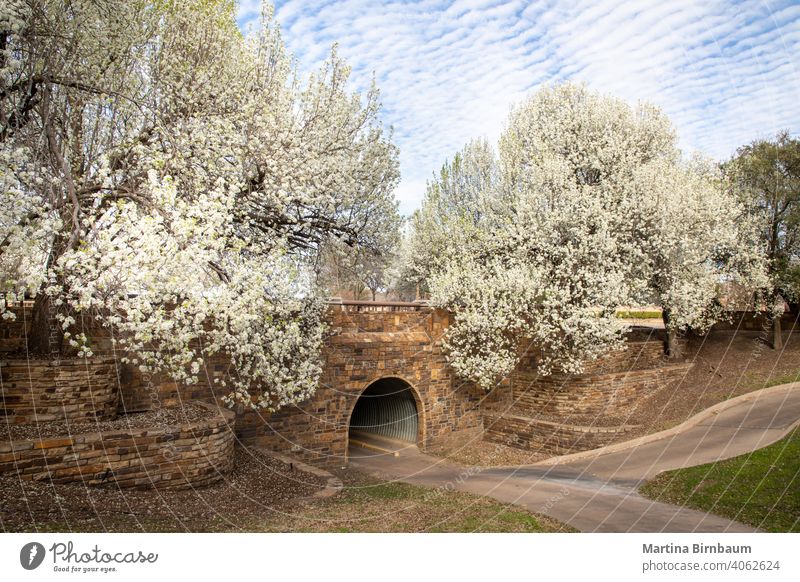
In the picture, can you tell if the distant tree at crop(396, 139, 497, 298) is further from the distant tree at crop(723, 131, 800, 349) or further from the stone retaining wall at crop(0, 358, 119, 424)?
the stone retaining wall at crop(0, 358, 119, 424)

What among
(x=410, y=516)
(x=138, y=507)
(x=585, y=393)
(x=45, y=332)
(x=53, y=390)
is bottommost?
(x=410, y=516)

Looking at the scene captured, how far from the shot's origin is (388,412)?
67.4 ft

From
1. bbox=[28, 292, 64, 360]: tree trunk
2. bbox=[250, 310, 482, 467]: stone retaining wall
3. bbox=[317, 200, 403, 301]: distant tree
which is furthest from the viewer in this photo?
bbox=[317, 200, 403, 301]: distant tree

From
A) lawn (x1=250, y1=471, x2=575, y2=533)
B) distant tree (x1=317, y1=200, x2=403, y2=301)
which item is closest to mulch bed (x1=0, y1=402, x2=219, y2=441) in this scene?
lawn (x1=250, y1=471, x2=575, y2=533)

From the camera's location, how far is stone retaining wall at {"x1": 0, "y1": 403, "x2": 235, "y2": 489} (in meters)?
8.48

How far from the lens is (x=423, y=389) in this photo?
18.9 m

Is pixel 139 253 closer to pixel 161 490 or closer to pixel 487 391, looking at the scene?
pixel 161 490

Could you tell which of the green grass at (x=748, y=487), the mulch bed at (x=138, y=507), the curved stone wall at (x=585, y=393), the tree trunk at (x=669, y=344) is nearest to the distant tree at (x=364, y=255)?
the mulch bed at (x=138, y=507)

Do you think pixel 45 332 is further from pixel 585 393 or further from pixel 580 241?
pixel 585 393

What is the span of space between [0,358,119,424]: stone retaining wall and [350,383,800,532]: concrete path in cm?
765

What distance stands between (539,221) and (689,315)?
6.69 meters

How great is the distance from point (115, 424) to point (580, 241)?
15.8 m

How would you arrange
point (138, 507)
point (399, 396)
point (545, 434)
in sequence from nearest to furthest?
point (138, 507), point (545, 434), point (399, 396)

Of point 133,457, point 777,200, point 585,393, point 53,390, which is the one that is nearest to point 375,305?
point 585,393
